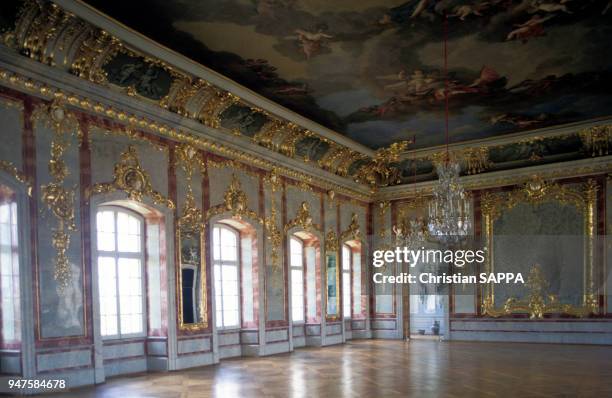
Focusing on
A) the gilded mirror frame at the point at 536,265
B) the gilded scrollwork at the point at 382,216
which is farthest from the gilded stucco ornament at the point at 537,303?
the gilded scrollwork at the point at 382,216

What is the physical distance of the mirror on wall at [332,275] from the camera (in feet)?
55.8

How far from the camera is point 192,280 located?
38.3 feet

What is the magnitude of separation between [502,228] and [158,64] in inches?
457

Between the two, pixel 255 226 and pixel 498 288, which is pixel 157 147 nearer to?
pixel 255 226

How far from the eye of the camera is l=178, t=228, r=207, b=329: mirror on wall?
37.6 feet

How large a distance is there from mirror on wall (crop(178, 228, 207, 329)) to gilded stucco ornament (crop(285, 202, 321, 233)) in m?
3.78

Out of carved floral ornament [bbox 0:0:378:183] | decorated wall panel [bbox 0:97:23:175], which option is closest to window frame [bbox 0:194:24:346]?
decorated wall panel [bbox 0:97:23:175]

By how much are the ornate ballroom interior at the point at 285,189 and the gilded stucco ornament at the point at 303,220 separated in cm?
13

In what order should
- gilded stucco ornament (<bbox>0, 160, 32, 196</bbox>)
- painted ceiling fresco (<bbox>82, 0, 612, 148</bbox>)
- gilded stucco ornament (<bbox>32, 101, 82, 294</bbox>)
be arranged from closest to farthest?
gilded stucco ornament (<bbox>0, 160, 32, 196</bbox>) → gilded stucco ornament (<bbox>32, 101, 82, 294</bbox>) → painted ceiling fresco (<bbox>82, 0, 612, 148</bbox>)

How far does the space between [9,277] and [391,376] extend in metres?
6.30

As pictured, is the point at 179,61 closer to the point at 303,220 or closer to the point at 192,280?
the point at 192,280

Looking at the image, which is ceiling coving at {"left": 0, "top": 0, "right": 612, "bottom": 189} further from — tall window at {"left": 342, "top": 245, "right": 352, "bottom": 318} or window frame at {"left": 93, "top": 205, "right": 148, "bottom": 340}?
tall window at {"left": 342, "top": 245, "right": 352, "bottom": 318}

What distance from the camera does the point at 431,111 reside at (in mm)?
14133

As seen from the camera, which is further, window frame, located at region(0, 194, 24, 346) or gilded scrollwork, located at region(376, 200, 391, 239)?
gilded scrollwork, located at region(376, 200, 391, 239)
